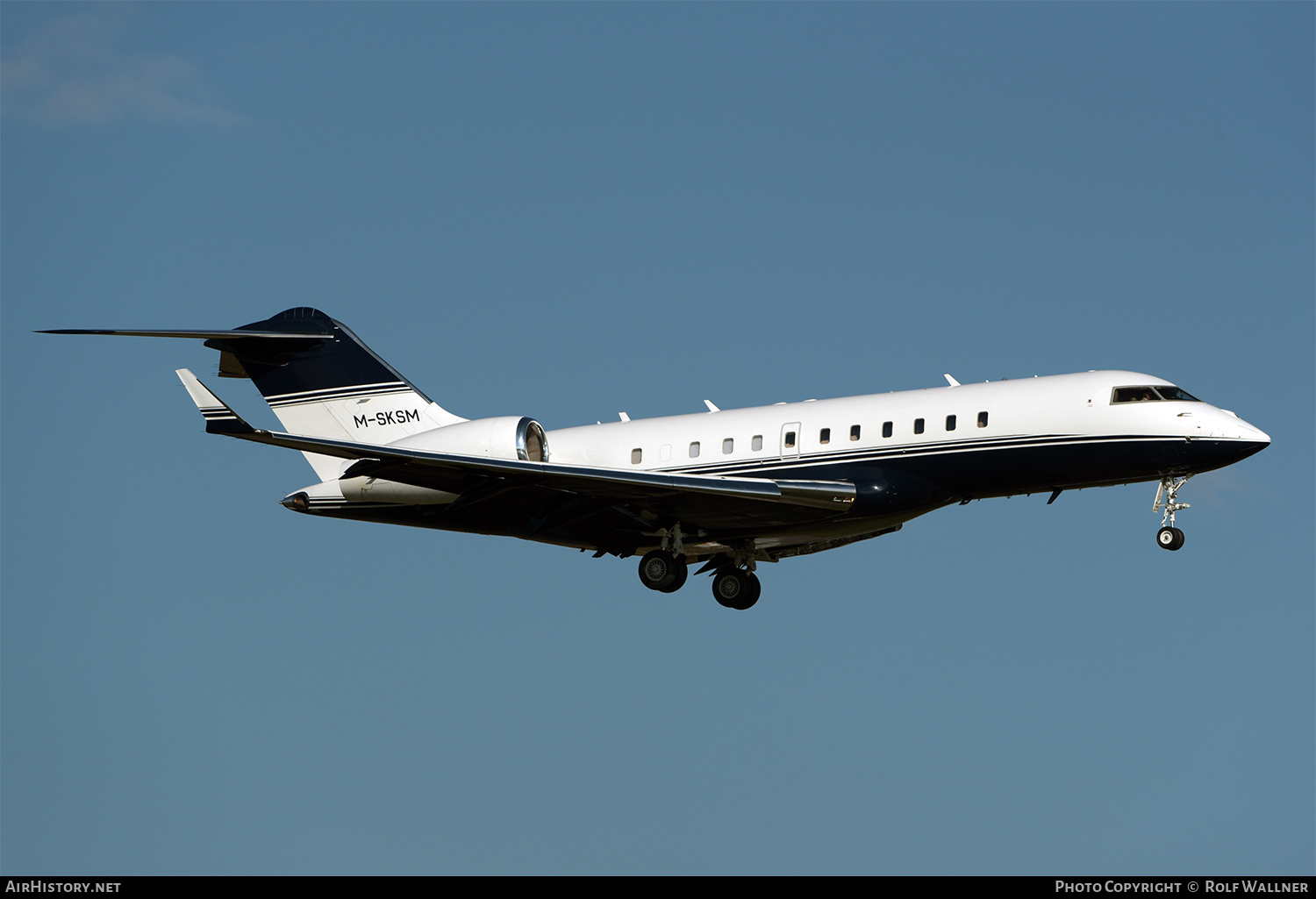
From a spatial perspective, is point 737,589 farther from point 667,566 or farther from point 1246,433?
point 1246,433

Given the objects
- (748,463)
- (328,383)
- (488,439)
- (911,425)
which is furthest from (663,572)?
(328,383)

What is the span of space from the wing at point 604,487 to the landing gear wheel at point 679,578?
0.64m

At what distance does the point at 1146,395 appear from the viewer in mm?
23516

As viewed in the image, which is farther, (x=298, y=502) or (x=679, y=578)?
(x=298, y=502)

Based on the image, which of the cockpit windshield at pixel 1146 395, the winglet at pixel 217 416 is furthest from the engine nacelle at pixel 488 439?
the cockpit windshield at pixel 1146 395

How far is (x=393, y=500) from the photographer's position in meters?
26.4

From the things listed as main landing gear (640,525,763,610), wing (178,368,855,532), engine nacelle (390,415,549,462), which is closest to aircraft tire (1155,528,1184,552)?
wing (178,368,855,532)

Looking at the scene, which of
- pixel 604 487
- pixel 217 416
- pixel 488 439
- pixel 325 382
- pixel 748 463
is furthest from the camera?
pixel 325 382

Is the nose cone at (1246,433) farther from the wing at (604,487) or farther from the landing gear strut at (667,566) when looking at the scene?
the landing gear strut at (667,566)

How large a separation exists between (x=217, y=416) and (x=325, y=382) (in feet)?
20.4

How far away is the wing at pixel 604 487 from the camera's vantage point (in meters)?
23.8
